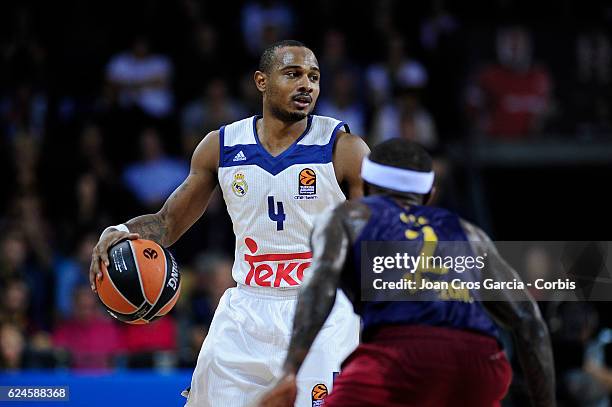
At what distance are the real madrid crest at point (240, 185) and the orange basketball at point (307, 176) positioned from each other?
0.30 metres

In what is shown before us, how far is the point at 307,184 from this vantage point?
5770 millimetres

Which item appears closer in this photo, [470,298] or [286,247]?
[470,298]

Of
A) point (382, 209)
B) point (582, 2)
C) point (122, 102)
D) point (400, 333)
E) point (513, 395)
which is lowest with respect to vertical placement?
point (513, 395)

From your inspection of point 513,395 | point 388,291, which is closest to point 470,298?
point 388,291

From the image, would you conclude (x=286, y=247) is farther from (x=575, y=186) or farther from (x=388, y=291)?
(x=575, y=186)

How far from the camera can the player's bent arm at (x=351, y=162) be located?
5.75 m

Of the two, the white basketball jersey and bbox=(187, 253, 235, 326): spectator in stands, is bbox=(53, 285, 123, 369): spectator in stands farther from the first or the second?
the white basketball jersey

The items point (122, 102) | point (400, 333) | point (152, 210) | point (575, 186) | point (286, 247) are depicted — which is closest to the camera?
point (400, 333)

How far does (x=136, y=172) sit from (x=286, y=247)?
19.2 ft

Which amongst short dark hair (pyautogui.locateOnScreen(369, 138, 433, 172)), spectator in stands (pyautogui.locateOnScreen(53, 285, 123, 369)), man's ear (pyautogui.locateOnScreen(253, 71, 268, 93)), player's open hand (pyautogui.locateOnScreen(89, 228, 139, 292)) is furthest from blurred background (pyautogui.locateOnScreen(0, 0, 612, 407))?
short dark hair (pyautogui.locateOnScreen(369, 138, 433, 172))

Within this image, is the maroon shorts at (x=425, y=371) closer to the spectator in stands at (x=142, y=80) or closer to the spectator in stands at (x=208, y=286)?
the spectator in stands at (x=208, y=286)

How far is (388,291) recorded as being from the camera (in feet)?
14.2

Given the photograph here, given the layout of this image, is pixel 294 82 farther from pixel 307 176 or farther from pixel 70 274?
pixel 70 274

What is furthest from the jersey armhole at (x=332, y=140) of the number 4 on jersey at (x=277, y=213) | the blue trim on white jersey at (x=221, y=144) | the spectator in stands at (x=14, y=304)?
the spectator in stands at (x=14, y=304)
